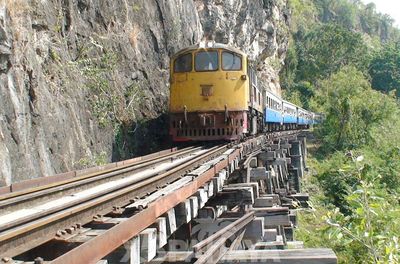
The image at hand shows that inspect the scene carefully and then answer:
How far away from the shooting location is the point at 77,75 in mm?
10781

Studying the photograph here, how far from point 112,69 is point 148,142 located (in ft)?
7.71

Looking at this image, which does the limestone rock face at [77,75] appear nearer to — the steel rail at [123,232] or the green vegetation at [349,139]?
the steel rail at [123,232]

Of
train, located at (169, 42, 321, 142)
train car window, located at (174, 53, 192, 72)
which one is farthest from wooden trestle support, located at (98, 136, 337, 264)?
train car window, located at (174, 53, 192, 72)

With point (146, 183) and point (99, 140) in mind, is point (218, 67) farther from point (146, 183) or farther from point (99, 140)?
point (146, 183)

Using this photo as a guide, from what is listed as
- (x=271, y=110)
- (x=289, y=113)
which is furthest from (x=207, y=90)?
(x=289, y=113)

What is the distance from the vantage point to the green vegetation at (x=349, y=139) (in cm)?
486

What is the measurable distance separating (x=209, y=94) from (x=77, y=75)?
3.63m

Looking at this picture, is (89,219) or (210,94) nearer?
(89,219)

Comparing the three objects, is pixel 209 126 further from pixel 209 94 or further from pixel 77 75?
pixel 77 75

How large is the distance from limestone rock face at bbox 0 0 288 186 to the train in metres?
1.37

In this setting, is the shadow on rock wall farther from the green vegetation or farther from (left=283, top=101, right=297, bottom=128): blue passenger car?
(left=283, top=101, right=297, bottom=128): blue passenger car

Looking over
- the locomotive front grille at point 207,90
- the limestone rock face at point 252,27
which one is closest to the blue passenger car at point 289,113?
the limestone rock face at point 252,27

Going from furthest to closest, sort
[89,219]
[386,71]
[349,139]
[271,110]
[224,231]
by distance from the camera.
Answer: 1. [386,71]
2. [349,139]
3. [271,110]
4. [224,231]
5. [89,219]

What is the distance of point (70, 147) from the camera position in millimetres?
9203
